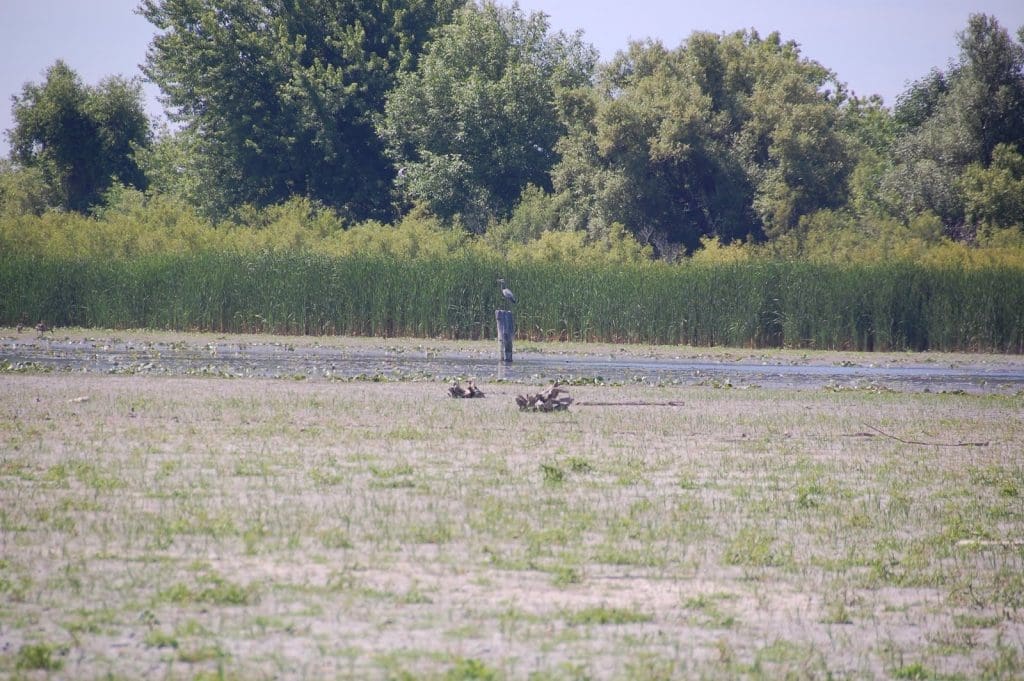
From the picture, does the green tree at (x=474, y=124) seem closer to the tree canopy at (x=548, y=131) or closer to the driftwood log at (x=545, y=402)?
the tree canopy at (x=548, y=131)

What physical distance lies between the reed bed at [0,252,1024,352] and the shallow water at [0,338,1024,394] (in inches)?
175

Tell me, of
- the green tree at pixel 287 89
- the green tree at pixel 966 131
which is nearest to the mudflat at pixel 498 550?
the green tree at pixel 966 131

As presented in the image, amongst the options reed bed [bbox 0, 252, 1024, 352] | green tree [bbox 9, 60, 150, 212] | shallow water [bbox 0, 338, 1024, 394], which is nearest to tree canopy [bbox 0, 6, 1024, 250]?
green tree [bbox 9, 60, 150, 212]

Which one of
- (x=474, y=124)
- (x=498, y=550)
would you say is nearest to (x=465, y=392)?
(x=498, y=550)

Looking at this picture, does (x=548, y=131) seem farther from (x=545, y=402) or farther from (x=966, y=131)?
(x=545, y=402)

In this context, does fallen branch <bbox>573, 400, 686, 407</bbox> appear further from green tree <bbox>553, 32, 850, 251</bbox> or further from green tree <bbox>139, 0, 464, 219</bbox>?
A: green tree <bbox>139, 0, 464, 219</bbox>

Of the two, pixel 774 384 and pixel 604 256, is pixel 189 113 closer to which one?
pixel 604 256

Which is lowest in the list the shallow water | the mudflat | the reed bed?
the mudflat

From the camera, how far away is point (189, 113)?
213 ft

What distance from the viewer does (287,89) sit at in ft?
198

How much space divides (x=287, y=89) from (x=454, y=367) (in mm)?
35546

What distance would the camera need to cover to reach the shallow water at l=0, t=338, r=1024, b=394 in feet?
81.4

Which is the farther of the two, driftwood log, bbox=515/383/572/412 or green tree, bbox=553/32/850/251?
green tree, bbox=553/32/850/251

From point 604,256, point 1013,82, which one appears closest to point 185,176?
point 604,256
